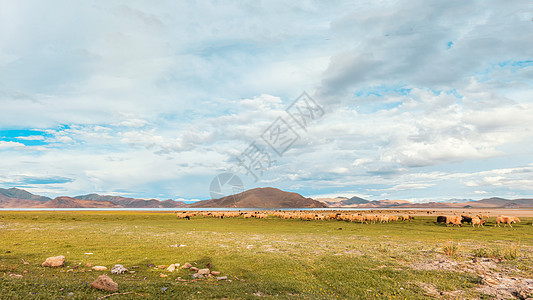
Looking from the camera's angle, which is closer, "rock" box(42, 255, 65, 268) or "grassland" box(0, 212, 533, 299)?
"grassland" box(0, 212, 533, 299)

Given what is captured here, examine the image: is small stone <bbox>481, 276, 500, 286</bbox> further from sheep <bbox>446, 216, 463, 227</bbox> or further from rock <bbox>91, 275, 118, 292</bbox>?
sheep <bbox>446, 216, 463, 227</bbox>

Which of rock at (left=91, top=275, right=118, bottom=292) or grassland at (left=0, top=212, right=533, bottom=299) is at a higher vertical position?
rock at (left=91, top=275, right=118, bottom=292)

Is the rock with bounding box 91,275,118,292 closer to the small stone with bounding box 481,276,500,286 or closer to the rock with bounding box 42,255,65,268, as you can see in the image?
the rock with bounding box 42,255,65,268

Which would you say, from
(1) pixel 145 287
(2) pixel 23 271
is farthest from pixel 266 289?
(2) pixel 23 271

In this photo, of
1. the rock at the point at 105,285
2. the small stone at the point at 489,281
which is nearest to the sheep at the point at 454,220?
the small stone at the point at 489,281

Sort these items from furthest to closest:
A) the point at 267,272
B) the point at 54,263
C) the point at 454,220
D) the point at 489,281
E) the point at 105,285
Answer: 1. the point at 454,220
2. the point at 267,272
3. the point at 54,263
4. the point at 489,281
5. the point at 105,285

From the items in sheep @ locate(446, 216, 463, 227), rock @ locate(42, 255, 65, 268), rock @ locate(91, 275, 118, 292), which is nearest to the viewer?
rock @ locate(91, 275, 118, 292)

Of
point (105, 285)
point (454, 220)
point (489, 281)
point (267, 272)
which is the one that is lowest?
point (267, 272)

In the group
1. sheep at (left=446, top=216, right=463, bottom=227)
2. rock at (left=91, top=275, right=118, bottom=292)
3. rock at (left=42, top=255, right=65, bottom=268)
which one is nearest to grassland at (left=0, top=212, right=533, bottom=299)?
rock at (left=91, top=275, right=118, bottom=292)

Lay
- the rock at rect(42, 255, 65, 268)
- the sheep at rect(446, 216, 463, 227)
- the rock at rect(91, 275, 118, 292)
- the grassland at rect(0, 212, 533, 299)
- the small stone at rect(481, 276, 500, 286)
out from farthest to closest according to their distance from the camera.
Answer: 1. the sheep at rect(446, 216, 463, 227)
2. the rock at rect(42, 255, 65, 268)
3. the small stone at rect(481, 276, 500, 286)
4. the grassland at rect(0, 212, 533, 299)
5. the rock at rect(91, 275, 118, 292)

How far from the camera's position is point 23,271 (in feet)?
39.8

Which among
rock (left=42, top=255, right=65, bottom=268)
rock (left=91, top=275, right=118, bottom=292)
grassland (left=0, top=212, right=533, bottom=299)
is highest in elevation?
rock (left=91, top=275, right=118, bottom=292)

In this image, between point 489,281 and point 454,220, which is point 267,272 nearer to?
point 489,281

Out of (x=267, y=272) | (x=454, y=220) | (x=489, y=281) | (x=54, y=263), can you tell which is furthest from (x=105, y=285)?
(x=454, y=220)
